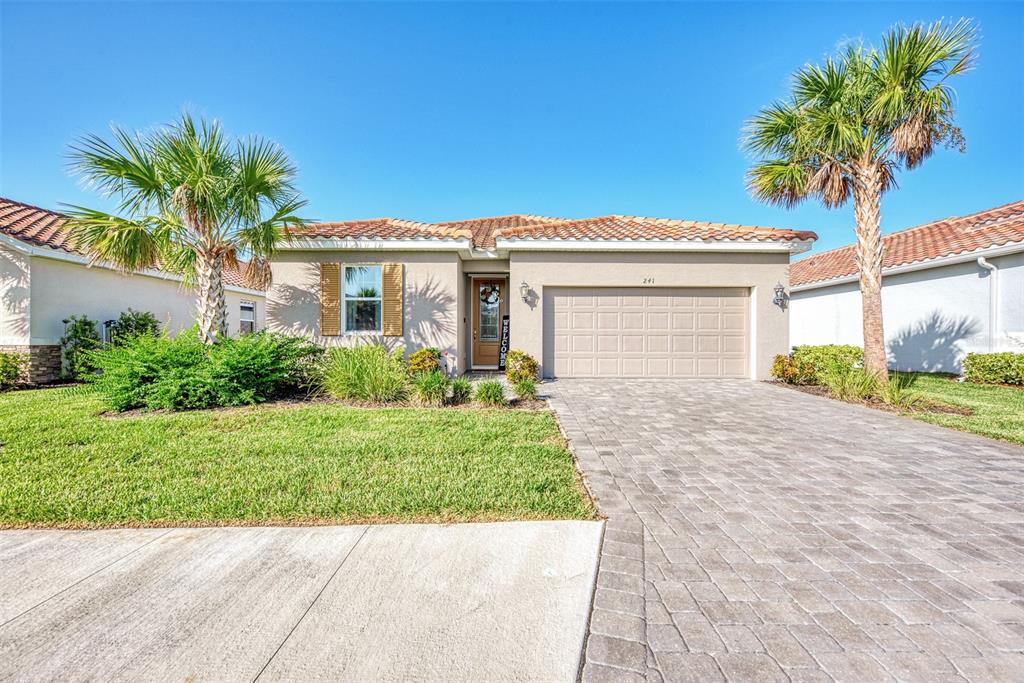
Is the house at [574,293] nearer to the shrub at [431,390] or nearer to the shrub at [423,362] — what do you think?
the shrub at [423,362]

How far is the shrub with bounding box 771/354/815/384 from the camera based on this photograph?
9834 millimetres

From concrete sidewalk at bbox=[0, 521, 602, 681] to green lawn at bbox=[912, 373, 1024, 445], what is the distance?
22.0 ft

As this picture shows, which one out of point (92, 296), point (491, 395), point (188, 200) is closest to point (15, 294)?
point (92, 296)

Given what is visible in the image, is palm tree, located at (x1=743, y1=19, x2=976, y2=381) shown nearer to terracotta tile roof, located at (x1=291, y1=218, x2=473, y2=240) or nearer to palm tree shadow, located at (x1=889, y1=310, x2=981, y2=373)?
palm tree shadow, located at (x1=889, y1=310, x2=981, y2=373)

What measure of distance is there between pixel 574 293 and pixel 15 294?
13.5m

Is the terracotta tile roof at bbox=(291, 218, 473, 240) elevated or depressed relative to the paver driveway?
elevated

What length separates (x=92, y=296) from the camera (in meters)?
11.1

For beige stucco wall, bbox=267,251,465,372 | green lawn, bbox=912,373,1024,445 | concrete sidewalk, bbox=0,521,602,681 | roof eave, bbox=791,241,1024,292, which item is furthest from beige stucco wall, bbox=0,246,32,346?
roof eave, bbox=791,241,1024,292

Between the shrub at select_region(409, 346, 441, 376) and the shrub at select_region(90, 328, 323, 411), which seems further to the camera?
the shrub at select_region(409, 346, 441, 376)

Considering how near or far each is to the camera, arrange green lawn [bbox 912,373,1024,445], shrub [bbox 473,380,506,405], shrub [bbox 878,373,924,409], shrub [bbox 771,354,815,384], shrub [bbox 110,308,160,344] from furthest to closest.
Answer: shrub [bbox 110,308,160,344], shrub [bbox 771,354,815,384], shrub [bbox 878,373,924,409], shrub [bbox 473,380,506,405], green lawn [bbox 912,373,1024,445]

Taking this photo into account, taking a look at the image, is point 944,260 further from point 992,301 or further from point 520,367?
point 520,367

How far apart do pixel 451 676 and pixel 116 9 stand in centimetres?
1226

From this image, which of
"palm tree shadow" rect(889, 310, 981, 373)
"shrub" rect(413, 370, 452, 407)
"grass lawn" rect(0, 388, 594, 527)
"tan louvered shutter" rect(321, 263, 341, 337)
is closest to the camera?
"grass lawn" rect(0, 388, 594, 527)

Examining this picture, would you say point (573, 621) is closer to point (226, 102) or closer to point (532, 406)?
point (532, 406)
